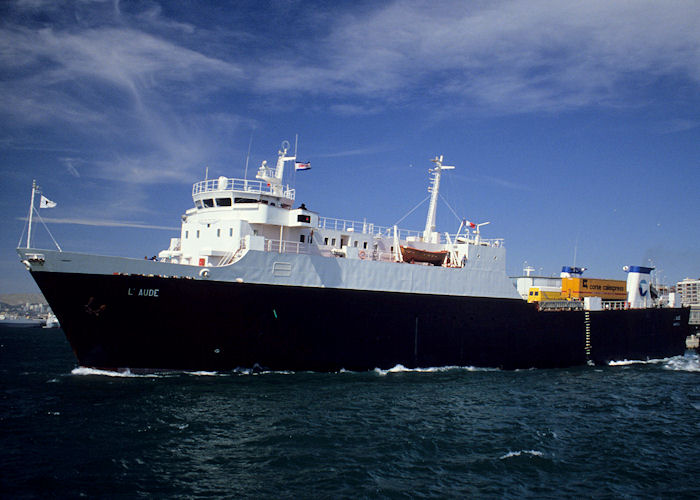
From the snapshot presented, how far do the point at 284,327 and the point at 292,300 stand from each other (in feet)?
3.50

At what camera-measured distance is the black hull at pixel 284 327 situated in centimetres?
1592

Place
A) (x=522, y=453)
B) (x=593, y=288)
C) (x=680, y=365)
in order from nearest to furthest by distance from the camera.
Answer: (x=522, y=453)
(x=593, y=288)
(x=680, y=365)

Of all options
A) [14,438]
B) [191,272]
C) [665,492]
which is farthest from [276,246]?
[665,492]

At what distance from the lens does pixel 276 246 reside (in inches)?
786

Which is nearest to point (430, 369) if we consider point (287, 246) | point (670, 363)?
point (287, 246)

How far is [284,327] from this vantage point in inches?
713

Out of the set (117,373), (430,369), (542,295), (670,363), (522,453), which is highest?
(542,295)

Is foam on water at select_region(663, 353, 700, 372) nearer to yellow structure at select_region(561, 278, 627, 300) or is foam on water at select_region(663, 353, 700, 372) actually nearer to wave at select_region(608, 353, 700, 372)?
wave at select_region(608, 353, 700, 372)

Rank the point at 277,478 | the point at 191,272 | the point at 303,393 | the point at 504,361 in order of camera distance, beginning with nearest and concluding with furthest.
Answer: the point at 277,478 → the point at 303,393 → the point at 191,272 → the point at 504,361

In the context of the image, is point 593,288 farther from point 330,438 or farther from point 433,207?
point 330,438

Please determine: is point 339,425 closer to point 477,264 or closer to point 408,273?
point 408,273

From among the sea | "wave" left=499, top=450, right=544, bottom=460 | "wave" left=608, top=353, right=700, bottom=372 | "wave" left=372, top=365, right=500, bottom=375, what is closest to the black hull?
"wave" left=372, top=365, right=500, bottom=375

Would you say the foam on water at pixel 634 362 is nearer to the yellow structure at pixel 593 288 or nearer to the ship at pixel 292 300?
the ship at pixel 292 300

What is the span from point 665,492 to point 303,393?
9834mm
